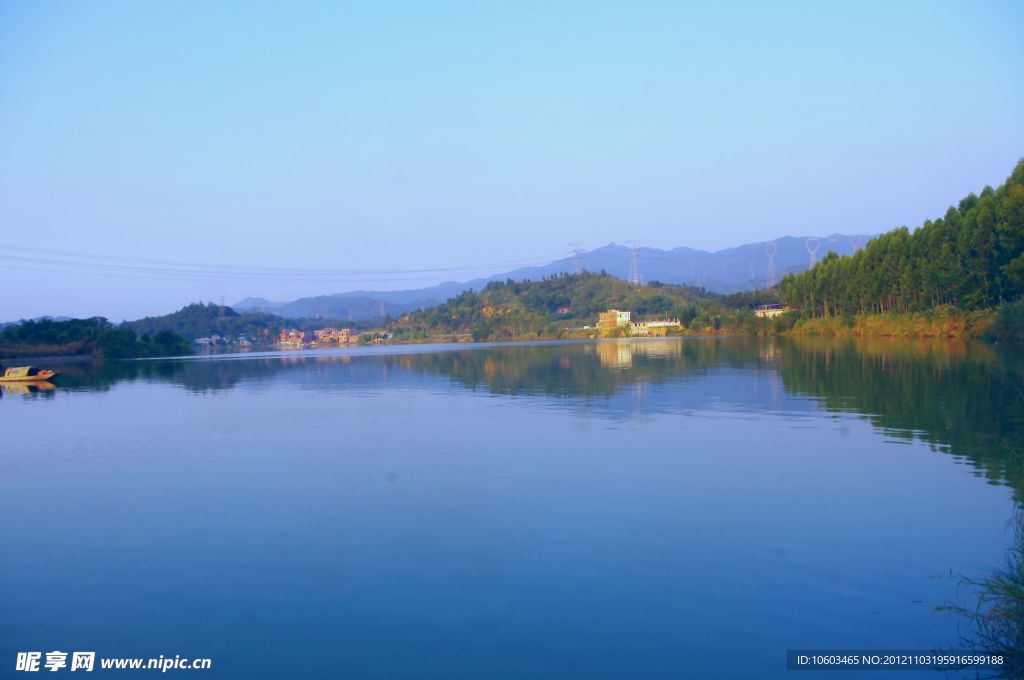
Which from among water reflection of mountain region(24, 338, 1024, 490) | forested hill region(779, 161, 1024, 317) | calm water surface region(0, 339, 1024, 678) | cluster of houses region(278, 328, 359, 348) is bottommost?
calm water surface region(0, 339, 1024, 678)

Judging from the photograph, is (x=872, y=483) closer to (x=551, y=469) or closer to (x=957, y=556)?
(x=957, y=556)

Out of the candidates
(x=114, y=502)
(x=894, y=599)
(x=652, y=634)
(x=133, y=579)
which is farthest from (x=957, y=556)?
(x=114, y=502)

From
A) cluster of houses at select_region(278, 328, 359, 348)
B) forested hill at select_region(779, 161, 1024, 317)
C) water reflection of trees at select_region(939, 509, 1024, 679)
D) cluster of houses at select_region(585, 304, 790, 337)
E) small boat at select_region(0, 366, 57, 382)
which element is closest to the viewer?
water reflection of trees at select_region(939, 509, 1024, 679)

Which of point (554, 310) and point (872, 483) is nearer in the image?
point (872, 483)

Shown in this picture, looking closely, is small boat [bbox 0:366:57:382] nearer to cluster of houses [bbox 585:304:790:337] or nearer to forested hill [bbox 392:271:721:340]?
cluster of houses [bbox 585:304:790:337]

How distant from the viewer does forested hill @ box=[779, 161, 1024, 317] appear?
130 feet

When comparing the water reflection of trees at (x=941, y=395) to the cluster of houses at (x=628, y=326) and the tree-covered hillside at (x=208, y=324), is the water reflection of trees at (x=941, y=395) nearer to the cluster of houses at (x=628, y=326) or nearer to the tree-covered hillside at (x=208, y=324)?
the cluster of houses at (x=628, y=326)

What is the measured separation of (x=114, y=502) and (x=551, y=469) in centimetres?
630

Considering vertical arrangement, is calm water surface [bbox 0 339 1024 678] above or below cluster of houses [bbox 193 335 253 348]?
below

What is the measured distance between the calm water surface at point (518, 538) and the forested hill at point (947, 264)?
2796cm

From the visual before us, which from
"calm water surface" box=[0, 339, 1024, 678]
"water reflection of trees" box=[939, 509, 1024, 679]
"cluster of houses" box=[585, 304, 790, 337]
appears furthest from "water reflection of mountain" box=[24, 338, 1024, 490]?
"cluster of houses" box=[585, 304, 790, 337]

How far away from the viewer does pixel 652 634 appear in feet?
18.1

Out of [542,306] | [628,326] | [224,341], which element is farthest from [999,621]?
[542,306]

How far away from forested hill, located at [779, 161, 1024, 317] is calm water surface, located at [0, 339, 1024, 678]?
1101 inches
